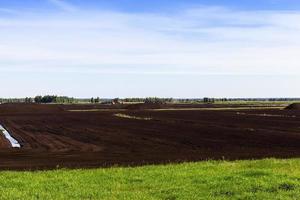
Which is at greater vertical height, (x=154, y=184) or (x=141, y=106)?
(x=141, y=106)

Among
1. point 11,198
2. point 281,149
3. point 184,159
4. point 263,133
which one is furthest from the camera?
point 263,133

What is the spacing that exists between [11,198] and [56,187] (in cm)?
186

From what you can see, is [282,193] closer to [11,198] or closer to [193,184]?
[193,184]

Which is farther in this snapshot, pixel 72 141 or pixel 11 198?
pixel 72 141

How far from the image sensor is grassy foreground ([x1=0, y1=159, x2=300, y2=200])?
1295 centimetres

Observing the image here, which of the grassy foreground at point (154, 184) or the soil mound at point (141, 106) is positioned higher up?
the soil mound at point (141, 106)

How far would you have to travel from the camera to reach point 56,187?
14312 mm

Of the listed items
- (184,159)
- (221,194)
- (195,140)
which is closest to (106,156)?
(184,159)

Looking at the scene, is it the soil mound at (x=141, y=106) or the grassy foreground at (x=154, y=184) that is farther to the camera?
the soil mound at (x=141, y=106)

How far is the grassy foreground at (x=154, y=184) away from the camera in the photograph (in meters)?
13.0

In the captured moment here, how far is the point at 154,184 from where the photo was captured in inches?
579

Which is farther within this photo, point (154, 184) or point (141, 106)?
point (141, 106)

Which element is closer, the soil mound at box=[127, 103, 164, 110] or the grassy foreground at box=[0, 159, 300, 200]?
the grassy foreground at box=[0, 159, 300, 200]

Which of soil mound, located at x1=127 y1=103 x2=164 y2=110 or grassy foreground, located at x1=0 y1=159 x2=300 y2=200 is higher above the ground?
soil mound, located at x1=127 y1=103 x2=164 y2=110
